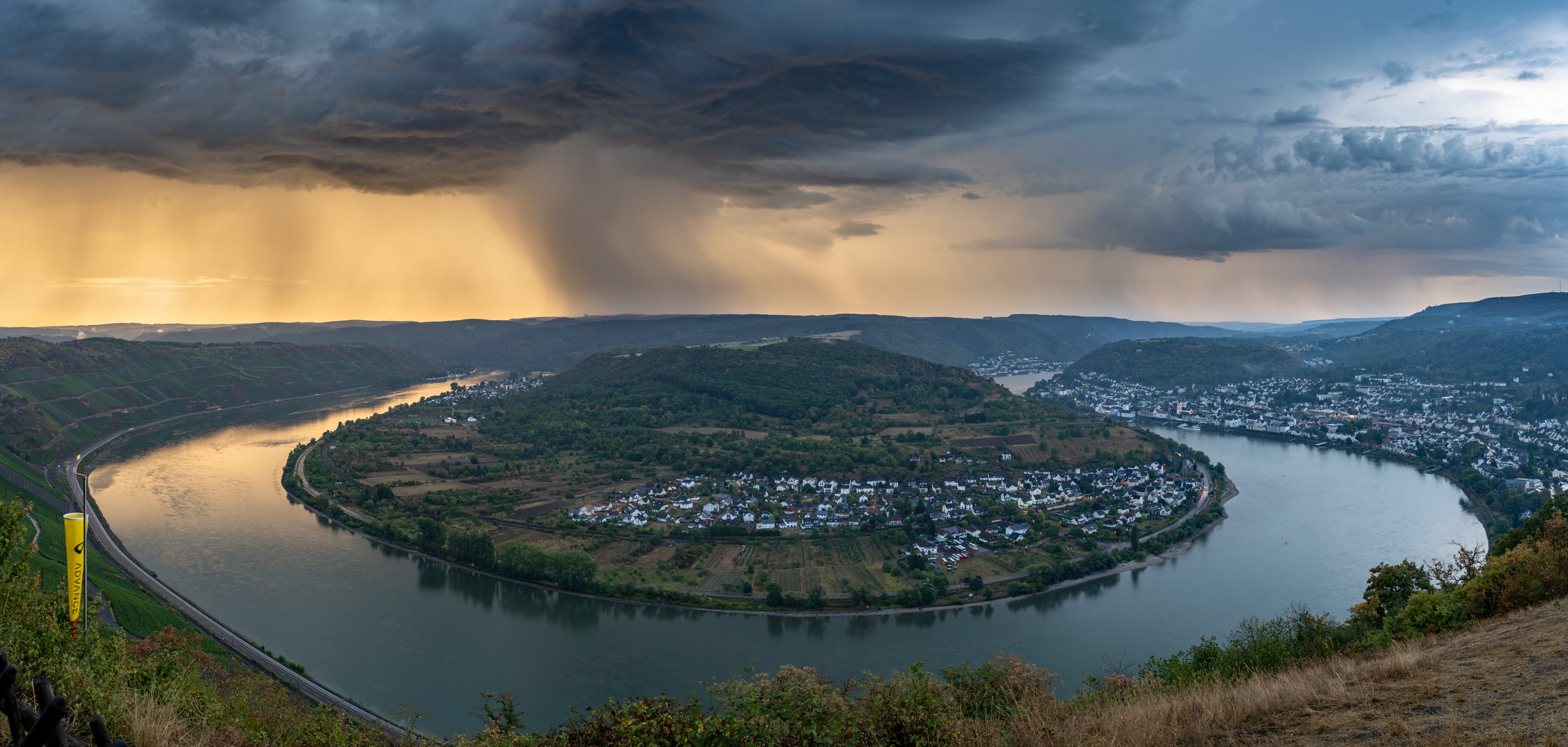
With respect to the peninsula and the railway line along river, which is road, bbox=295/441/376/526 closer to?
the peninsula

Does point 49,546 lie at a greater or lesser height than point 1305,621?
lesser

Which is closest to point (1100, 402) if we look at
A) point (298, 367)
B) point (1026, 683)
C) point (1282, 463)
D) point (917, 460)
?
point (1282, 463)

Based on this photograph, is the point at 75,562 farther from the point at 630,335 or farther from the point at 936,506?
the point at 630,335

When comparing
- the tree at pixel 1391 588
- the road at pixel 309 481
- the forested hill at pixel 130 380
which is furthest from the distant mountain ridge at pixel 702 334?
the tree at pixel 1391 588

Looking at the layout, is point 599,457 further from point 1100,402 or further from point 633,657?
point 1100,402

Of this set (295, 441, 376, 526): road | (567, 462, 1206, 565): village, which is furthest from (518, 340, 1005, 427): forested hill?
(295, 441, 376, 526): road

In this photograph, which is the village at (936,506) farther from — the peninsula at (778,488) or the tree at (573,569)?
the tree at (573,569)
